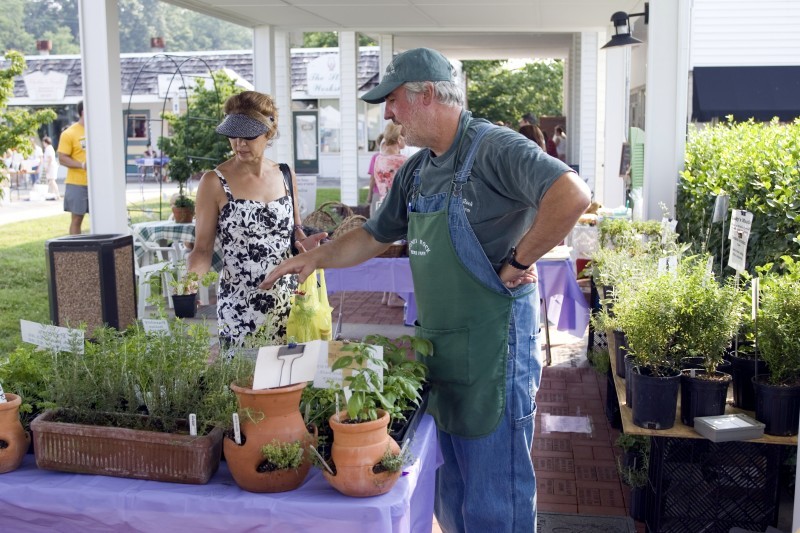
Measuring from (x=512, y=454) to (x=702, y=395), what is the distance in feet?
2.70

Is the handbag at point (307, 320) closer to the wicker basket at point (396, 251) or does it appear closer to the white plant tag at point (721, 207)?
the white plant tag at point (721, 207)

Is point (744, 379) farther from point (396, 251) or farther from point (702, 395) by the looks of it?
point (396, 251)

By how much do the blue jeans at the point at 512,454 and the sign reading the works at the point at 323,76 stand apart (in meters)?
23.5

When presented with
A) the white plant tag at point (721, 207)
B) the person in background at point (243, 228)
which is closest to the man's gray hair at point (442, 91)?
the person in background at point (243, 228)

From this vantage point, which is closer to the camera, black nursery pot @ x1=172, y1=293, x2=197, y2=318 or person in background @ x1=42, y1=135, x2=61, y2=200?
black nursery pot @ x1=172, y1=293, x2=197, y2=318

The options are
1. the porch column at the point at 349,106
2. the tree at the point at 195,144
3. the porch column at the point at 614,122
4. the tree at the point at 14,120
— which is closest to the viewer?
the tree at the point at 14,120

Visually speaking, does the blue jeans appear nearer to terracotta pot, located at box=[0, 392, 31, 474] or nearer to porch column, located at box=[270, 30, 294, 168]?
terracotta pot, located at box=[0, 392, 31, 474]

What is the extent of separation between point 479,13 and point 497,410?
7.80 metres

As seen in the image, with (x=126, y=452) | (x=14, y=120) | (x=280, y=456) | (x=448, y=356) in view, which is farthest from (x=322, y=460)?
(x=14, y=120)

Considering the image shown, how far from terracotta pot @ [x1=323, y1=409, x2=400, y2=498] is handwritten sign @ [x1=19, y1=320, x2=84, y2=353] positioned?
80cm

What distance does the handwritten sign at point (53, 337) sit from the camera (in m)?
2.32

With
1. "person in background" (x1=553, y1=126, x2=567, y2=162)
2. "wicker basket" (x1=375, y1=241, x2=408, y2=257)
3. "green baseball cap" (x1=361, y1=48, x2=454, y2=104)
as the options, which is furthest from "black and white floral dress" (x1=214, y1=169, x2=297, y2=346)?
"person in background" (x1=553, y1=126, x2=567, y2=162)

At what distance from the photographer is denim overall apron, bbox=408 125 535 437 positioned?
2.35 m

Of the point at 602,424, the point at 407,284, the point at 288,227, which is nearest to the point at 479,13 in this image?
the point at 407,284
